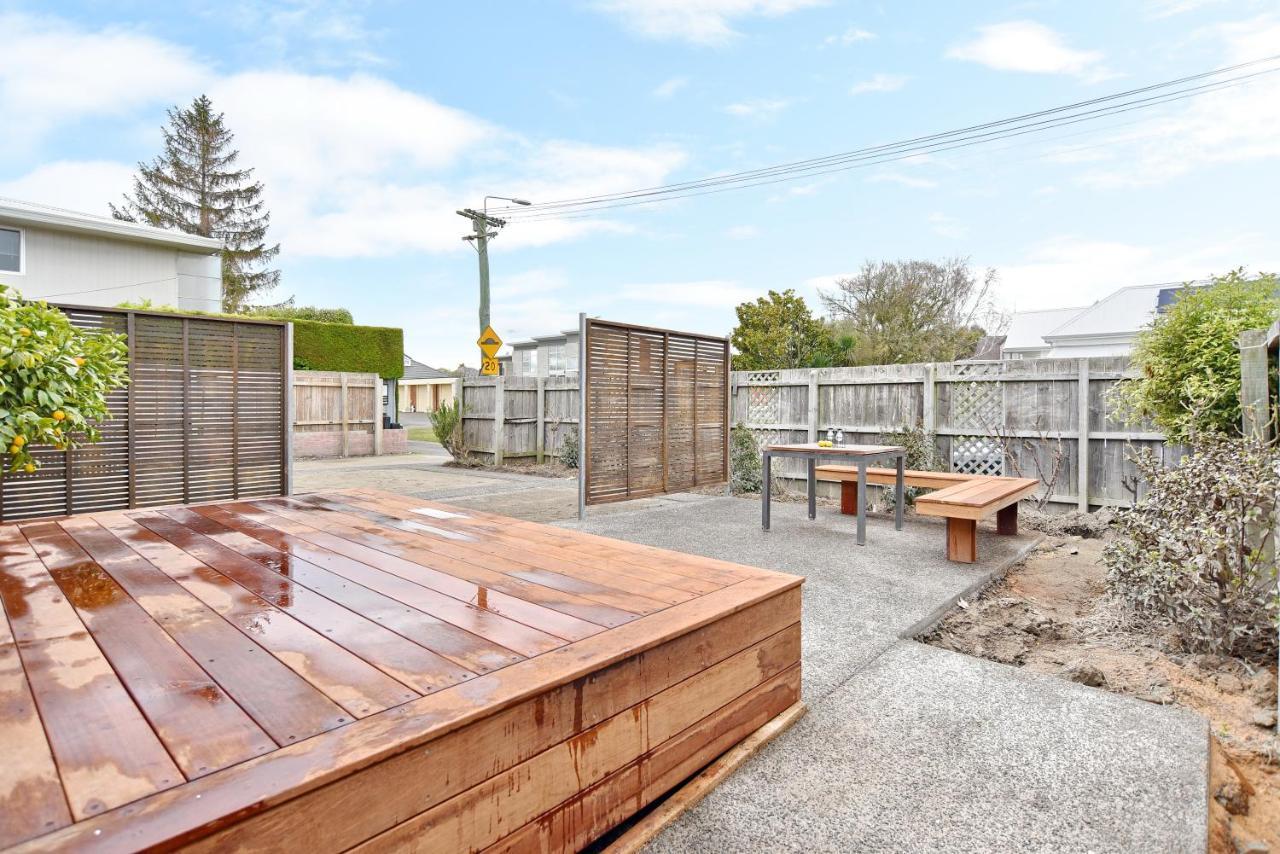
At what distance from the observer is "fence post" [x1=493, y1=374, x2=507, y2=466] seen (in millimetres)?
11297

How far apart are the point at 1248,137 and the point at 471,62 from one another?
1045 centimetres

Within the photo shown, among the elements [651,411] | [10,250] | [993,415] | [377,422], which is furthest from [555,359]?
[993,415]

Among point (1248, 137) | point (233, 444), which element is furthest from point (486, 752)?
Answer: point (1248, 137)

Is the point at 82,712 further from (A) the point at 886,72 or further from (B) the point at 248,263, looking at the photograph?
(B) the point at 248,263

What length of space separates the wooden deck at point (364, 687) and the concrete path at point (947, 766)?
0.58 feet

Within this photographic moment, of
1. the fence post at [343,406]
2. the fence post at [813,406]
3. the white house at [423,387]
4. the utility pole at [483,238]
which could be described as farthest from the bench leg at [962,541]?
the white house at [423,387]

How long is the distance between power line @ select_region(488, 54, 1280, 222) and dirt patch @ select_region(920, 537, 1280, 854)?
9.24m

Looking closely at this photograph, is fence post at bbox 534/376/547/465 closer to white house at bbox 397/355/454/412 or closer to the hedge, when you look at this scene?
the hedge

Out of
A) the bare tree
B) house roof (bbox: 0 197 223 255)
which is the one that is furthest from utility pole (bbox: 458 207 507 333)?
the bare tree

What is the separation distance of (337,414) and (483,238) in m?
4.80

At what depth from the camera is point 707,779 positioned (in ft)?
5.81

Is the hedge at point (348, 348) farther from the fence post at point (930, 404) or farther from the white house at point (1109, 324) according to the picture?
the white house at point (1109, 324)

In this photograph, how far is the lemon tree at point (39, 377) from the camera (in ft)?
8.70

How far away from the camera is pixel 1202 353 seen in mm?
4598
